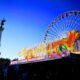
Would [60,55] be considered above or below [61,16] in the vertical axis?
below

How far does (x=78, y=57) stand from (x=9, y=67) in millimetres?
13307

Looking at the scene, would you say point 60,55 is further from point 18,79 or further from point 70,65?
point 18,79

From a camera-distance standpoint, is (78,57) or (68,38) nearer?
(78,57)

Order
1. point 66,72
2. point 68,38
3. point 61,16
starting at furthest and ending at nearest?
1. point 61,16
2. point 68,38
3. point 66,72

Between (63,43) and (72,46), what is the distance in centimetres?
155

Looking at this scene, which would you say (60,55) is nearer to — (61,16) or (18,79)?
(18,79)

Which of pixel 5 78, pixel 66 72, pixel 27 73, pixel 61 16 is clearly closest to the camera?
pixel 66 72

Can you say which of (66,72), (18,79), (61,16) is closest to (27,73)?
(18,79)

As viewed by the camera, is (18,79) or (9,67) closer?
(18,79)

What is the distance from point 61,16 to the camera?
115 ft

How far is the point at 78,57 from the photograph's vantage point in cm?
2175

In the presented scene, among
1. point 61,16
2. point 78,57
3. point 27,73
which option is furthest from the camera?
point 61,16

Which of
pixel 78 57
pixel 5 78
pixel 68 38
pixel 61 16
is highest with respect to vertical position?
pixel 61 16

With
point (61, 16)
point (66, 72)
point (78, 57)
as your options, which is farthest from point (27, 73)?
point (61, 16)
